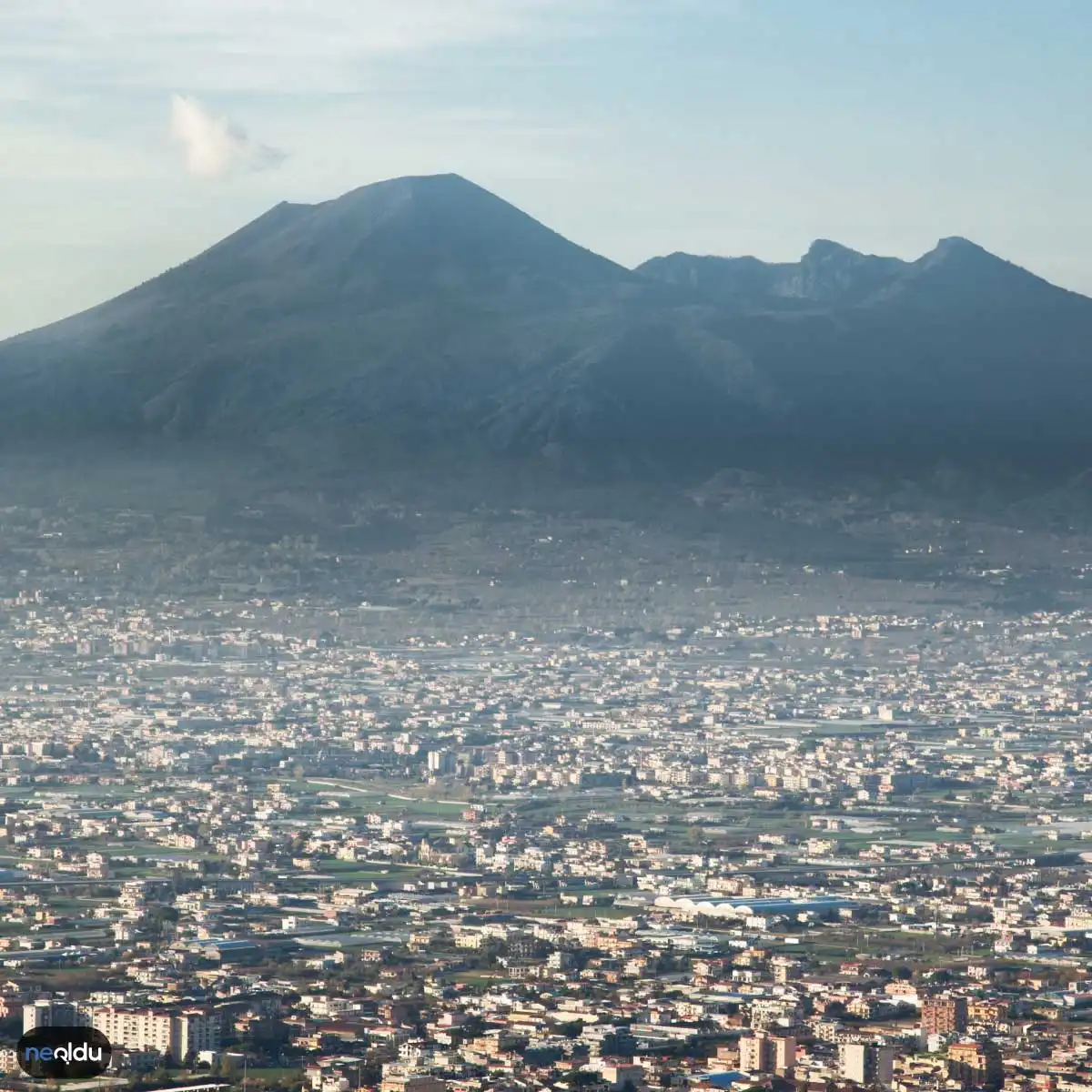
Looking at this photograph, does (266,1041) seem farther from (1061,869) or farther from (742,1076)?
(1061,869)

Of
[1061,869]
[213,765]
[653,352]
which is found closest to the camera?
[1061,869]

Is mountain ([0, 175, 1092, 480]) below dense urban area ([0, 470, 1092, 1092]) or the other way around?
the other way around

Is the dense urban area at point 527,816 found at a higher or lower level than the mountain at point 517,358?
lower

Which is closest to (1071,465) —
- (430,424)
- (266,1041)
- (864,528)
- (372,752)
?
(864,528)

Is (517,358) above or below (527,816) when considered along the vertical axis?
above

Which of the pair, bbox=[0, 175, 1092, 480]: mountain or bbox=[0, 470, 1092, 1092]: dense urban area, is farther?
bbox=[0, 175, 1092, 480]: mountain
